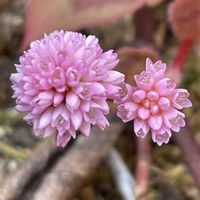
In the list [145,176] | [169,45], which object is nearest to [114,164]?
[145,176]

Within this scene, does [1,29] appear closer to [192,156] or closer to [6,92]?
[6,92]

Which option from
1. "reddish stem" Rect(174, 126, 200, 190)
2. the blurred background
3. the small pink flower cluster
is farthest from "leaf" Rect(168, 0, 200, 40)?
the small pink flower cluster

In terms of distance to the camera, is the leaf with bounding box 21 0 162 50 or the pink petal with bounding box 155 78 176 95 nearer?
the pink petal with bounding box 155 78 176 95

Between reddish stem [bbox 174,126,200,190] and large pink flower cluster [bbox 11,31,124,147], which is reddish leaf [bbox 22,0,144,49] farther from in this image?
large pink flower cluster [bbox 11,31,124,147]

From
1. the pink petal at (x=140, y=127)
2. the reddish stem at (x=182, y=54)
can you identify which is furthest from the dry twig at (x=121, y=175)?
the pink petal at (x=140, y=127)

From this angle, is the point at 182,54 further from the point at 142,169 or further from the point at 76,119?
the point at 76,119

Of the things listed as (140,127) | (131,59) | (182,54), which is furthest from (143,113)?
(182,54)

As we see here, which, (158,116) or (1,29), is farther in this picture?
(1,29)
